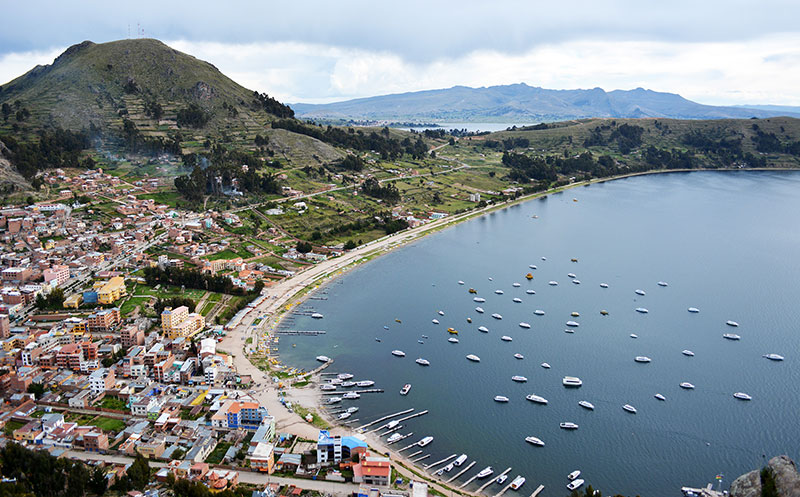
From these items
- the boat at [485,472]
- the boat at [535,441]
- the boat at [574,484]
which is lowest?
the boat at [574,484]

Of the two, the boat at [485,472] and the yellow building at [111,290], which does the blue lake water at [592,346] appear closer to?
the boat at [485,472]

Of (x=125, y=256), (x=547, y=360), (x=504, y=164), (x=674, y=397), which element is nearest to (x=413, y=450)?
(x=547, y=360)


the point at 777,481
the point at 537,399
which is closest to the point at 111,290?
the point at 537,399

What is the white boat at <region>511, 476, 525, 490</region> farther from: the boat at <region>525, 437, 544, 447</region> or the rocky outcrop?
the rocky outcrop

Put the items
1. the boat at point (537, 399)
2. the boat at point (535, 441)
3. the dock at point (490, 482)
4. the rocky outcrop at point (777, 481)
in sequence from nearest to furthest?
the rocky outcrop at point (777, 481), the dock at point (490, 482), the boat at point (535, 441), the boat at point (537, 399)

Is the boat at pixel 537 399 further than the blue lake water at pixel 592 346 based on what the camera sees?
Yes

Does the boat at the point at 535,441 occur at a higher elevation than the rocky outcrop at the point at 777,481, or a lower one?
lower

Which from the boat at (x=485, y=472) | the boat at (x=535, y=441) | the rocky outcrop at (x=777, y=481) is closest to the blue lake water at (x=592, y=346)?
the boat at (x=535, y=441)
